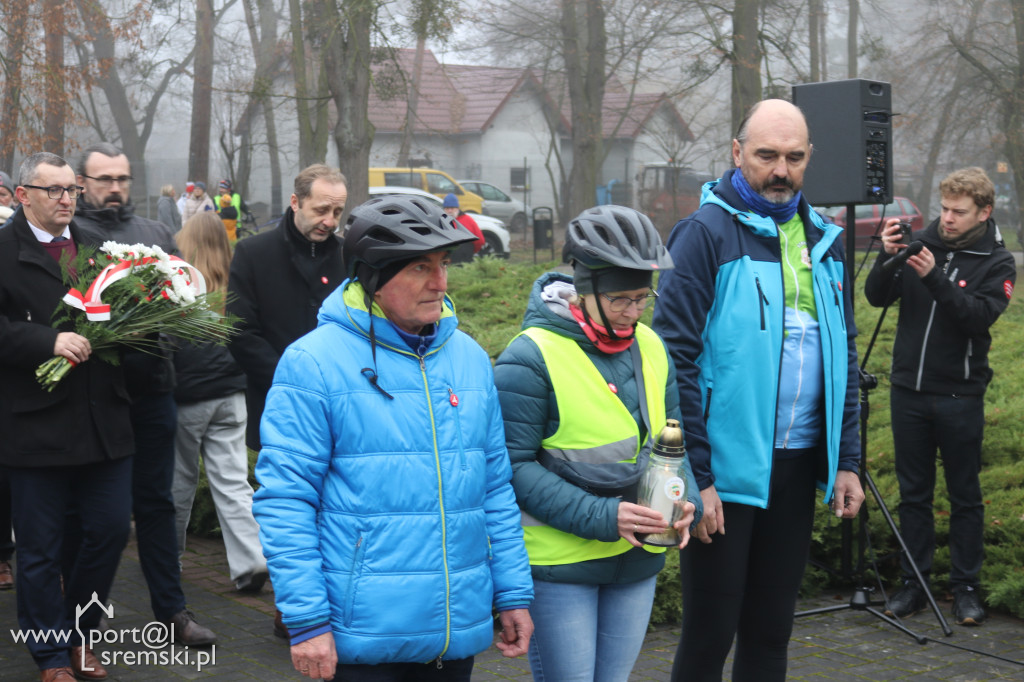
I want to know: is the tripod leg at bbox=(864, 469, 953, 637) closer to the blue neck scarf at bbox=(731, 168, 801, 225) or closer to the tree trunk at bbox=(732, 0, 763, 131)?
the blue neck scarf at bbox=(731, 168, 801, 225)

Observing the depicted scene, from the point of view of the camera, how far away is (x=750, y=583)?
3.64 metres

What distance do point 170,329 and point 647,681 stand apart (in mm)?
2610

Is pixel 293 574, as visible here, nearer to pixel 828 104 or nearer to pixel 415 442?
pixel 415 442

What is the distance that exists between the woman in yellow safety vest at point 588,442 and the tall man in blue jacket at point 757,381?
38cm

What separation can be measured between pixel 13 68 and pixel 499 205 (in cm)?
1618

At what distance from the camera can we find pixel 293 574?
252 cm

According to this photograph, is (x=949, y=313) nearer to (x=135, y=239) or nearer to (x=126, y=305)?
(x=126, y=305)

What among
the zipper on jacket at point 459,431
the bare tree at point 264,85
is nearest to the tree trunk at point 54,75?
the bare tree at point 264,85

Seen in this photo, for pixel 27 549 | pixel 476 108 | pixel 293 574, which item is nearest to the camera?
pixel 293 574

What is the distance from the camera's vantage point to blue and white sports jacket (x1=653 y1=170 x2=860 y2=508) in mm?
3432

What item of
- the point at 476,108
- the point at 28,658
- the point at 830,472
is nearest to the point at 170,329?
the point at 28,658

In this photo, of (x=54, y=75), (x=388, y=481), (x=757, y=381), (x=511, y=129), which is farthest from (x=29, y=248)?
(x=511, y=129)

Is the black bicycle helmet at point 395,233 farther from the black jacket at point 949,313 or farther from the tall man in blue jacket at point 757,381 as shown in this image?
the black jacket at point 949,313

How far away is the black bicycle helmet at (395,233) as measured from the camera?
269cm
